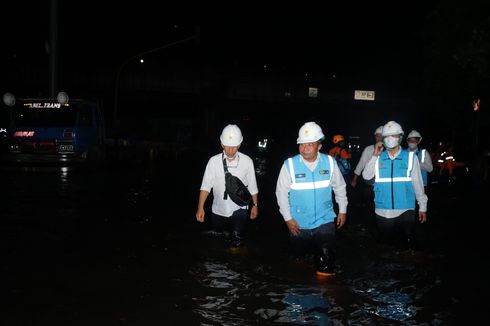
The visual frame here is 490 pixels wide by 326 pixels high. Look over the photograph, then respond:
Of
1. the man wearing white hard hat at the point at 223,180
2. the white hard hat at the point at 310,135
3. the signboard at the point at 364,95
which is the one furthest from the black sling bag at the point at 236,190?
the signboard at the point at 364,95

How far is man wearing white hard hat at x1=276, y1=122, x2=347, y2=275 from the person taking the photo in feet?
23.2

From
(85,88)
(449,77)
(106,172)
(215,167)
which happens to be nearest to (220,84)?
(85,88)

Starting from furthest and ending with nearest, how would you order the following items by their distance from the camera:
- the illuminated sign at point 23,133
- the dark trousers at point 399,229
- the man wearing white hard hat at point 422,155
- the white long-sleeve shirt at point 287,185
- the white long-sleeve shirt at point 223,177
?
the illuminated sign at point 23,133, the man wearing white hard hat at point 422,155, the white long-sleeve shirt at point 223,177, the dark trousers at point 399,229, the white long-sleeve shirt at point 287,185

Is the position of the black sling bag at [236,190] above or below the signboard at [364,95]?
below

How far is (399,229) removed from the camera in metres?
8.47

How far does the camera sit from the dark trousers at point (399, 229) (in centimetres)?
838

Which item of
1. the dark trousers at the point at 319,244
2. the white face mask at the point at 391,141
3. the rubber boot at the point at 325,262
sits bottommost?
the rubber boot at the point at 325,262

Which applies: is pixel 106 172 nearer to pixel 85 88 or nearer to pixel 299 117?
pixel 85 88

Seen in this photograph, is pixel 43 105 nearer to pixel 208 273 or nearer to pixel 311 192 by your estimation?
pixel 208 273

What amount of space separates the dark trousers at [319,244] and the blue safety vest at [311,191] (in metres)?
0.09

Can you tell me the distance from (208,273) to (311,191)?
174cm

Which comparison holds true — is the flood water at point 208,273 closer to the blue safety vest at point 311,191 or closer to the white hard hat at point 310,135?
the blue safety vest at point 311,191

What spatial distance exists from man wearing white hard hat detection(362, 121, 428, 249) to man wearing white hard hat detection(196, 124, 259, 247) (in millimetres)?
1708

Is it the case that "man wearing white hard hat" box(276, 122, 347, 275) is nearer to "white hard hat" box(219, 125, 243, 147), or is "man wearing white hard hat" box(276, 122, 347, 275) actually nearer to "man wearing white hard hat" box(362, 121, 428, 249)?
"man wearing white hard hat" box(362, 121, 428, 249)
